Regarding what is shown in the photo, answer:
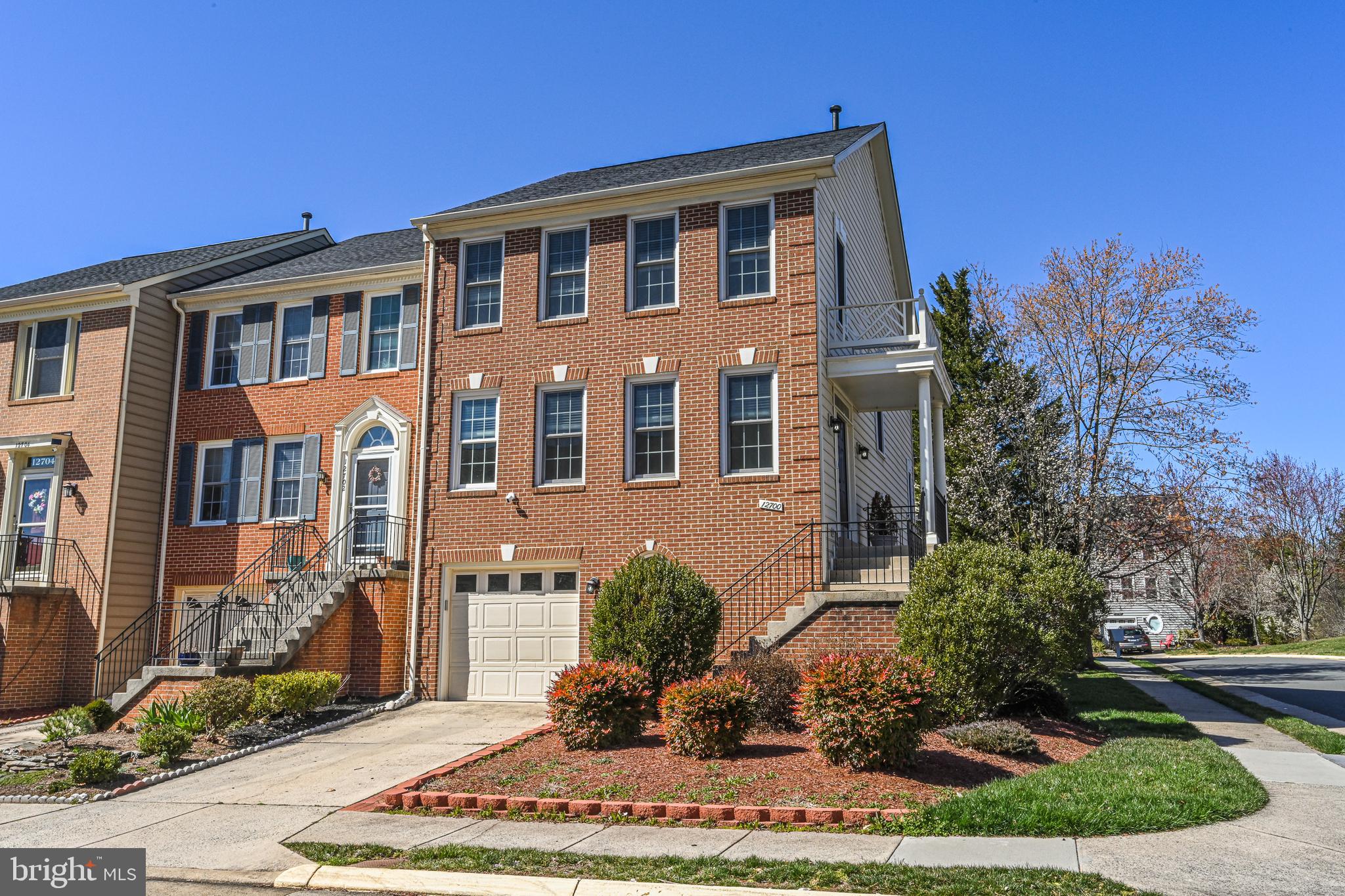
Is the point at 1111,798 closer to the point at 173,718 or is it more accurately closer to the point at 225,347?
the point at 173,718

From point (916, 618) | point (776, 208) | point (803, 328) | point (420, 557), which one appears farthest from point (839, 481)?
point (420, 557)

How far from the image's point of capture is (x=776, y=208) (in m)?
16.1

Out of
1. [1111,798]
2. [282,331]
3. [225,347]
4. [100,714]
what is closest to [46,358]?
[225,347]

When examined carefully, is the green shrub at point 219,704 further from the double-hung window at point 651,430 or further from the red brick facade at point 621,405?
the double-hung window at point 651,430

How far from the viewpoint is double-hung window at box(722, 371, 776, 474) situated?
15.5m

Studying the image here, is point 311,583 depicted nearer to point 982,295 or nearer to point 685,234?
point 685,234

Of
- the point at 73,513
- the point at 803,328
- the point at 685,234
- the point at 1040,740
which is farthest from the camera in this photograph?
the point at 73,513

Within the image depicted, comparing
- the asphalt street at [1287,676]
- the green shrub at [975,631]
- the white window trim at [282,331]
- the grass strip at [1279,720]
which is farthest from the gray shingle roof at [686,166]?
the asphalt street at [1287,676]

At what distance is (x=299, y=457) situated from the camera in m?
19.4

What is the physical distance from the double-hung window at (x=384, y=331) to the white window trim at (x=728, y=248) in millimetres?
6651

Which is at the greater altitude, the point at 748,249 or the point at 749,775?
the point at 748,249

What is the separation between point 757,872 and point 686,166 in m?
14.2

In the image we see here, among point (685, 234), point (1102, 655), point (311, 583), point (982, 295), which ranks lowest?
point (1102, 655)

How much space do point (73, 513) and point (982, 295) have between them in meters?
24.9
